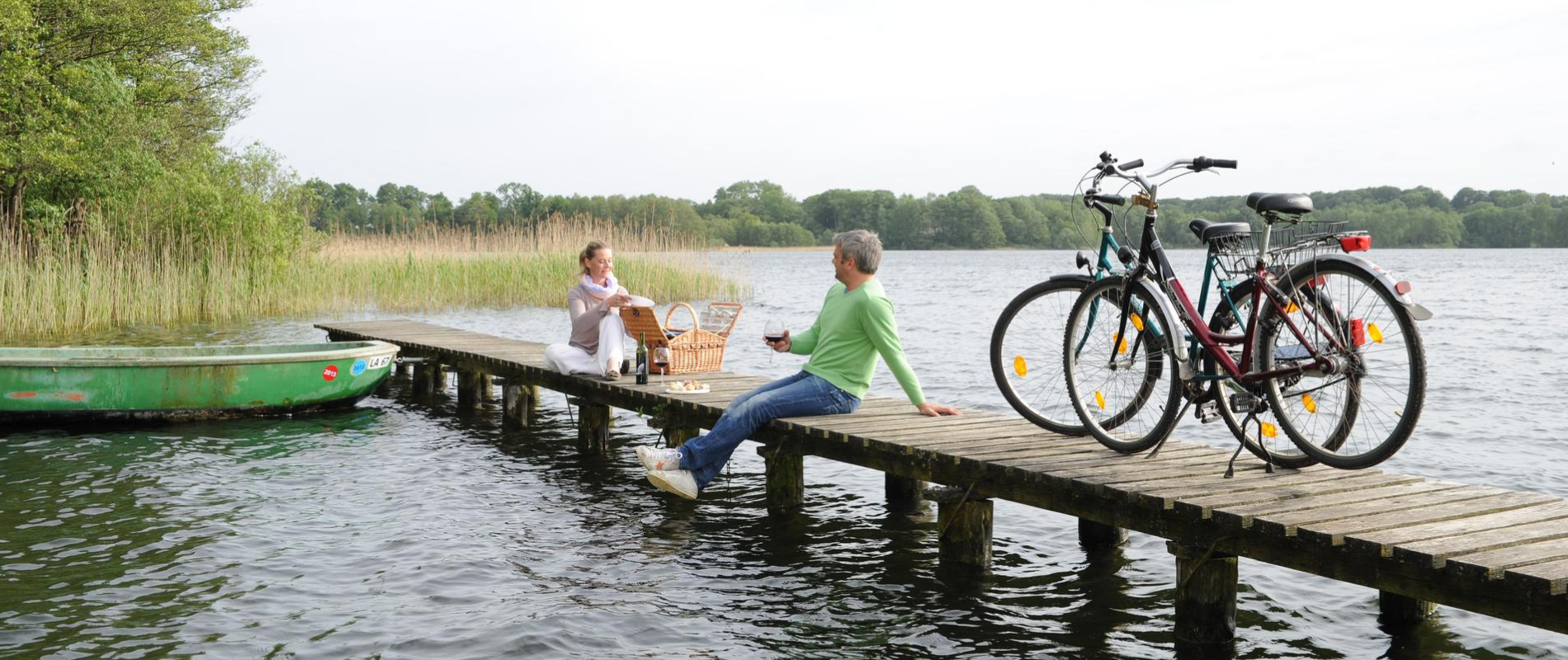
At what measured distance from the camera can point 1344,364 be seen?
4727 mm

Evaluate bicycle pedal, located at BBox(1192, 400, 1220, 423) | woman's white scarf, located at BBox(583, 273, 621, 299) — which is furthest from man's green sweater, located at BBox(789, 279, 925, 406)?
woman's white scarf, located at BBox(583, 273, 621, 299)

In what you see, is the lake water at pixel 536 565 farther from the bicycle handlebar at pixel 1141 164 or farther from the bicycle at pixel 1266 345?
the bicycle handlebar at pixel 1141 164

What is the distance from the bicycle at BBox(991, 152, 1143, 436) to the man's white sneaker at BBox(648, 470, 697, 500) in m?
1.91

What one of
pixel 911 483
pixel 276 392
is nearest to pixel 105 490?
pixel 276 392

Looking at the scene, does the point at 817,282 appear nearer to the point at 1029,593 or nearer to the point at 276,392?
the point at 276,392

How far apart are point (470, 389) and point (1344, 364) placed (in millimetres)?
9562

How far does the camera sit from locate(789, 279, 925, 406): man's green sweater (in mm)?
6816

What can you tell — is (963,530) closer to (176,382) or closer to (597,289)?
(597,289)

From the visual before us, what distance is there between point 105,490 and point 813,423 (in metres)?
4.70

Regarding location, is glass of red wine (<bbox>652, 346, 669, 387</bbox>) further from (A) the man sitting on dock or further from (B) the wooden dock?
(A) the man sitting on dock

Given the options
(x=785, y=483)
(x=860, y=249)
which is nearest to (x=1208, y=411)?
(x=860, y=249)

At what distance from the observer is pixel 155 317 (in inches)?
Answer: 757

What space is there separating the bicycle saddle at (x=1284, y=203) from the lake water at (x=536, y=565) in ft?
5.90

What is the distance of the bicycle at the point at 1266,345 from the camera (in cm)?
471
